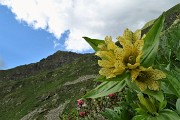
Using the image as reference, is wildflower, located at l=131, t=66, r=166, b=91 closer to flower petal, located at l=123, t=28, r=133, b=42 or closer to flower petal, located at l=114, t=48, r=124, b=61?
flower petal, located at l=114, t=48, r=124, b=61

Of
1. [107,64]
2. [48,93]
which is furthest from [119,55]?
[48,93]

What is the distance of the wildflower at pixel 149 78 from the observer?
312 centimetres

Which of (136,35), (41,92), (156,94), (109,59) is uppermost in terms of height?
(41,92)

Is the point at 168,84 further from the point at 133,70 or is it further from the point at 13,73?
the point at 13,73

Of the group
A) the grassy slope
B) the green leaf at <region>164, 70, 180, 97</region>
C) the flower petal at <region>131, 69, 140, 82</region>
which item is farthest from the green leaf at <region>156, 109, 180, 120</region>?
the grassy slope

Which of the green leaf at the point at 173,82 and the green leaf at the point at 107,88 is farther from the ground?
the green leaf at the point at 107,88

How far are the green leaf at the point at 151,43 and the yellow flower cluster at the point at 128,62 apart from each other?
0.13ft

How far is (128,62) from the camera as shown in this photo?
3.17 meters

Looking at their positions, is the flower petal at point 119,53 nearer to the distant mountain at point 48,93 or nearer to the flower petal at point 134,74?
the flower petal at point 134,74

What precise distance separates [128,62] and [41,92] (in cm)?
7764

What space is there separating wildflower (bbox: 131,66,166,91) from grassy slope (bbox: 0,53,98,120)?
5240cm

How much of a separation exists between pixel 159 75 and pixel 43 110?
58.6m

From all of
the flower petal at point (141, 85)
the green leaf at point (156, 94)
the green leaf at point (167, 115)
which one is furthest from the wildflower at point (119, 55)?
the green leaf at point (167, 115)

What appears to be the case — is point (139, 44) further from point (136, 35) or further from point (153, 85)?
point (153, 85)
